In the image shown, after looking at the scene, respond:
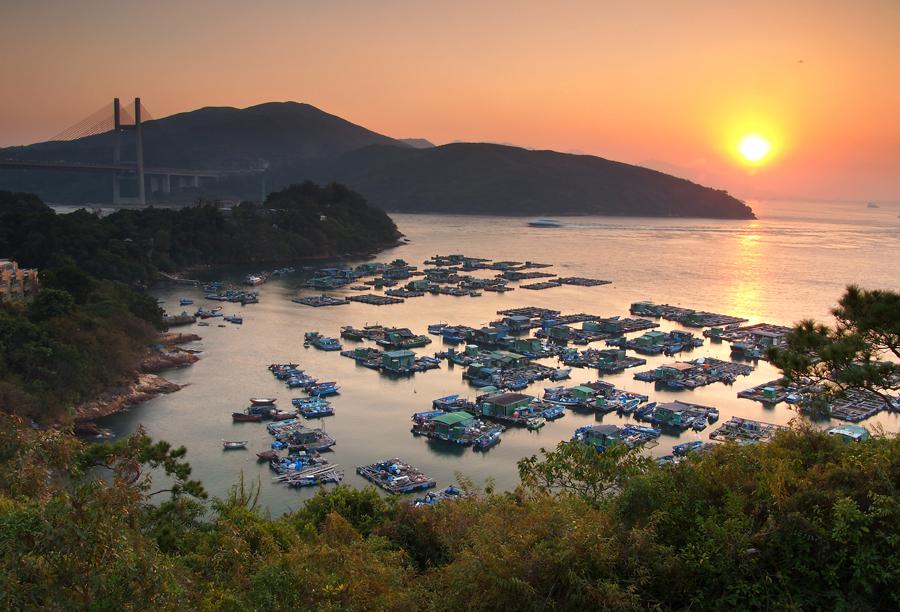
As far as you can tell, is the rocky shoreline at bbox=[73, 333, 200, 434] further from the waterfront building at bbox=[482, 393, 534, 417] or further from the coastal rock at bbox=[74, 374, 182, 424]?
the waterfront building at bbox=[482, 393, 534, 417]

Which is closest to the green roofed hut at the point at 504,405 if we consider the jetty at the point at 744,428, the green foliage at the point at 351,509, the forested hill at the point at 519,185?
the jetty at the point at 744,428

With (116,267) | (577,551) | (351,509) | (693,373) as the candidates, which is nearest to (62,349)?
(351,509)

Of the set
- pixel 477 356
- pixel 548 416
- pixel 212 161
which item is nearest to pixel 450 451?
pixel 548 416

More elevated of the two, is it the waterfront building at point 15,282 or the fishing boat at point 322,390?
the waterfront building at point 15,282

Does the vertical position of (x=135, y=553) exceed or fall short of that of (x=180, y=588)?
it exceeds it

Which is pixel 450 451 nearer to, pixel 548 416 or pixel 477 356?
pixel 548 416

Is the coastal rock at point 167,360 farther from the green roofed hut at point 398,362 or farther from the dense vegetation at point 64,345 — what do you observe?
the green roofed hut at point 398,362
